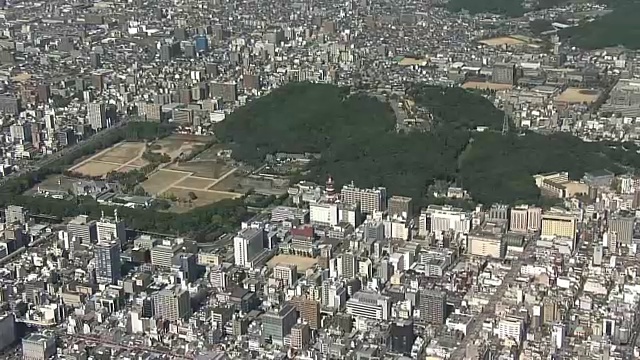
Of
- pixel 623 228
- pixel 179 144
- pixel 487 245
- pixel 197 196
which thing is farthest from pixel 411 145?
pixel 623 228

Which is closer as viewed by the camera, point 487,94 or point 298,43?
point 487,94

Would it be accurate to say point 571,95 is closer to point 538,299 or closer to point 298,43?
point 298,43

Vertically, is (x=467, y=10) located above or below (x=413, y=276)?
above

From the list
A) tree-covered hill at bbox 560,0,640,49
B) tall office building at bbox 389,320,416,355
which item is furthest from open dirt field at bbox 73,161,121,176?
tree-covered hill at bbox 560,0,640,49

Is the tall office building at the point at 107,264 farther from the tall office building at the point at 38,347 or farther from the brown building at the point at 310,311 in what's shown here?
the brown building at the point at 310,311

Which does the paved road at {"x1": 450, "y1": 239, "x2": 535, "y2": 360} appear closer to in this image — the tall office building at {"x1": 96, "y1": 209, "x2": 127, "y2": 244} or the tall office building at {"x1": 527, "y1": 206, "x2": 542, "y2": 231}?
the tall office building at {"x1": 527, "y1": 206, "x2": 542, "y2": 231}

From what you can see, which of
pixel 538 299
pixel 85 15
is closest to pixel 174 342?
pixel 538 299

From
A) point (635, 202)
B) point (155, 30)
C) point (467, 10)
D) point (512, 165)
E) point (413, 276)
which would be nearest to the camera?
point (413, 276)
